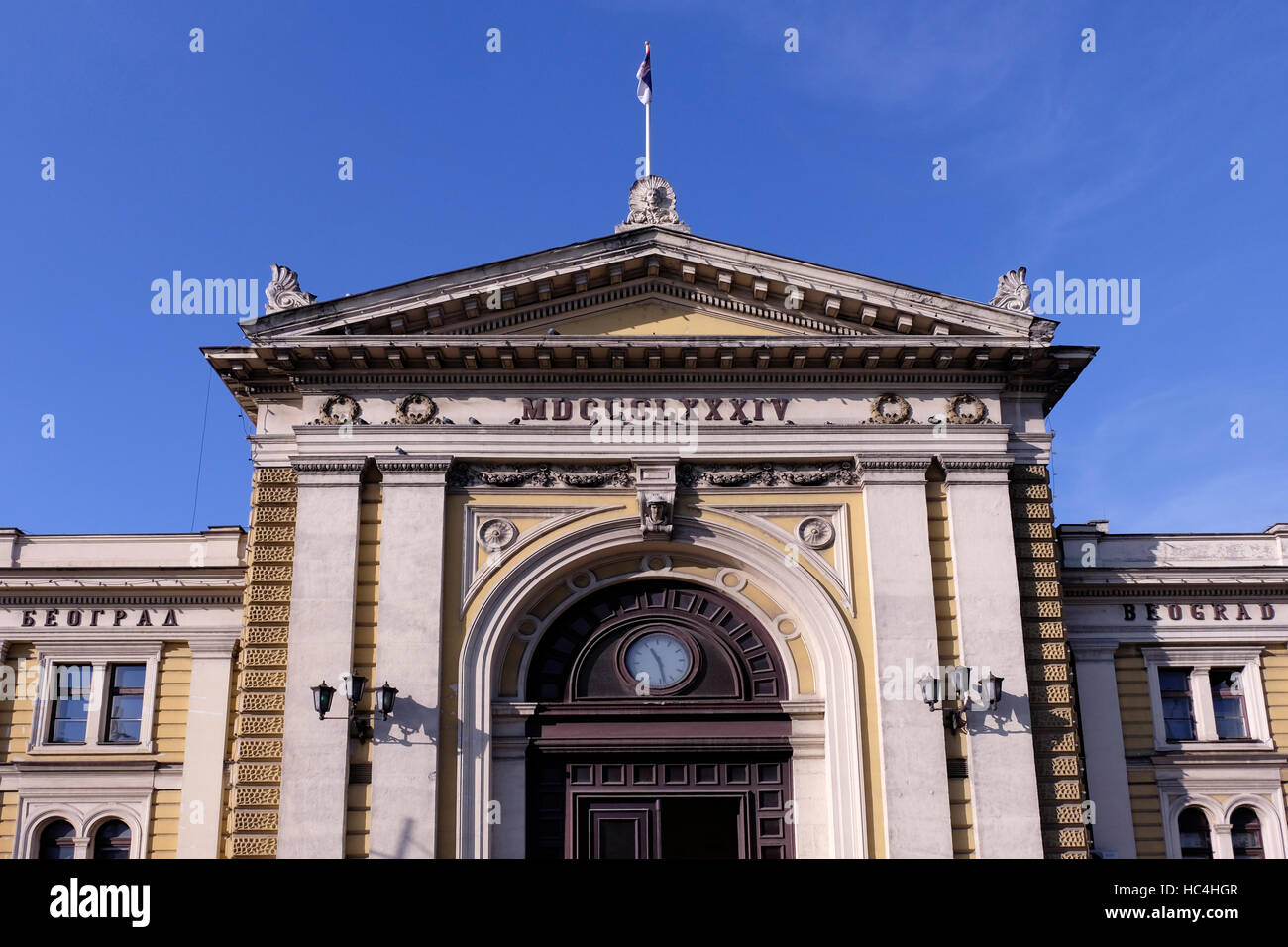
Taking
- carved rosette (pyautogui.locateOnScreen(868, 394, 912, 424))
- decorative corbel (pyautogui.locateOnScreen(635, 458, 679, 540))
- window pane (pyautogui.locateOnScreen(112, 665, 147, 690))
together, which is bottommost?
window pane (pyautogui.locateOnScreen(112, 665, 147, 690))

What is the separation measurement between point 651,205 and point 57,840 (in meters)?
17.3

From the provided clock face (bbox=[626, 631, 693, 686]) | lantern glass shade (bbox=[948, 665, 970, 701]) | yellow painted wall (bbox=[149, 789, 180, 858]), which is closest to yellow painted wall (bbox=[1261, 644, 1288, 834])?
lantern glass shade (bbox=[948, 665, 970, 701])

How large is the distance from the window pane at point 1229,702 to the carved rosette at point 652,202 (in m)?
14.4

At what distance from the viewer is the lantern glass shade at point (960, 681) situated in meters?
24.8

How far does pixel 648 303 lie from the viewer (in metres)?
27.7

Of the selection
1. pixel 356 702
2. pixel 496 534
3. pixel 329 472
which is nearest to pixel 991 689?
pixel 496 534

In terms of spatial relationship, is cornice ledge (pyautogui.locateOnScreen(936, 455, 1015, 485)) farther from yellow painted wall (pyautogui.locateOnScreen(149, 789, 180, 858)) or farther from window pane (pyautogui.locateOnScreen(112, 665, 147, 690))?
window pane (pyautogui.locateOnScreen(112, 665, 147, 690))

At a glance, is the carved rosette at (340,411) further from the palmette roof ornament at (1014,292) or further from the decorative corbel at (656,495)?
the palmette roof ornament at (1014,292)

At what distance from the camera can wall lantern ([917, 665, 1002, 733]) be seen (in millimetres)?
24844

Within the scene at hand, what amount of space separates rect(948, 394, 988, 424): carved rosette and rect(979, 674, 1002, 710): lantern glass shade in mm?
4998

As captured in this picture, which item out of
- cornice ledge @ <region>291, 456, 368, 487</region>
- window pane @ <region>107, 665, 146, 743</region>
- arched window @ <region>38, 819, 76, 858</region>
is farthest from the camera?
window pane @ <region>107, 665, 146, 743</region>

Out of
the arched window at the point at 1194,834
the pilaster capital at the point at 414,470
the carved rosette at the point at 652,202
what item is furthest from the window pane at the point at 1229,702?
the pilaster capital at the point at 414,470
